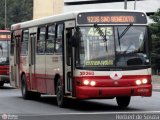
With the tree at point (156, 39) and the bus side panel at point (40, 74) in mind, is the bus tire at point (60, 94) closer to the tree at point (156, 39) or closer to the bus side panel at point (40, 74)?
the bus side panel at point (40, 74)

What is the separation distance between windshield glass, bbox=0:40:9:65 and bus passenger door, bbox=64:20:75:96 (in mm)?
14301

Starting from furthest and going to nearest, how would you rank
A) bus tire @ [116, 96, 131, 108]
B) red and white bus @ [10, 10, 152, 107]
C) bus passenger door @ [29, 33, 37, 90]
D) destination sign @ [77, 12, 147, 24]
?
bus passenger door @ [29, 33, 37, 90] < bus tire @ [116, 96, 131, 108] < destination sign @ [77, 12, 147, 24] < red and white bus @ [10, 10, 152, 107]

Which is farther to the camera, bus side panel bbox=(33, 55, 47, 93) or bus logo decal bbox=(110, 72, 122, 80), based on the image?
bus side panel bbox=(33, 55, 47, 93)

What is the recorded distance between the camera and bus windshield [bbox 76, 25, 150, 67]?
59.2ft

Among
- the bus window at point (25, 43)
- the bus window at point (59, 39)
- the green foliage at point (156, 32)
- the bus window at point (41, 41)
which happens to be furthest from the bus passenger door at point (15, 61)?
the green foliage at point (156, 32)

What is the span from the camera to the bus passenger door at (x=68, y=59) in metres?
18.5

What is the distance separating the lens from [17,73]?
2592 cm

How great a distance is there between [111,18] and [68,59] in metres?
1.74

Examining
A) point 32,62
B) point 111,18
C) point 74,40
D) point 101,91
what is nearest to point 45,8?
point 32,62

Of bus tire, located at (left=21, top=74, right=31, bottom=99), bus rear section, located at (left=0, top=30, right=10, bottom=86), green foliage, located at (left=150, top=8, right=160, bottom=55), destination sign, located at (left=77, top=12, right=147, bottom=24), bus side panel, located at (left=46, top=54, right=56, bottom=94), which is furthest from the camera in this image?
green foliage, located at (left=150, top=8, right=160, bottom=55)

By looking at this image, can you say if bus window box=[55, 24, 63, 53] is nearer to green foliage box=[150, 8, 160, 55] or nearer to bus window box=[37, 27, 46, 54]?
bus window box=[37, 27, 46, 54]

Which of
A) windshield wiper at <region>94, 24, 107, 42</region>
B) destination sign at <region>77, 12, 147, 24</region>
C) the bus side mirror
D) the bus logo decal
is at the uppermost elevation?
destination sign at <region>77, 12, 147, 24</region>

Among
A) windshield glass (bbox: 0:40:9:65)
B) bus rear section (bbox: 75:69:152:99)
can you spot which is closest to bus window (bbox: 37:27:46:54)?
bus rear section (bbox: 75:69:152:99)

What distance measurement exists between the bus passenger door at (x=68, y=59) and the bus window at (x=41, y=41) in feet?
8.37
